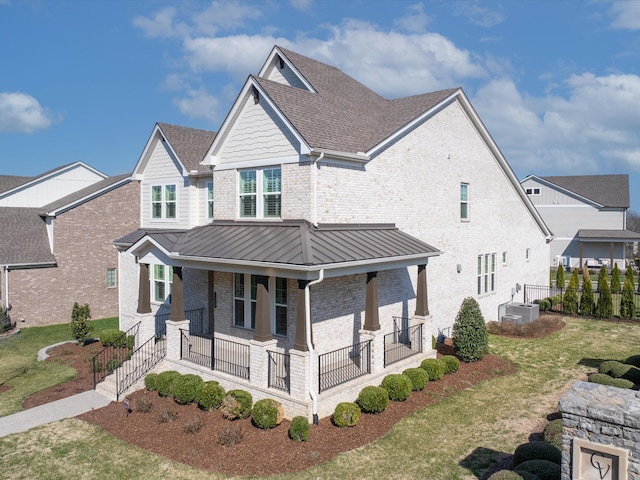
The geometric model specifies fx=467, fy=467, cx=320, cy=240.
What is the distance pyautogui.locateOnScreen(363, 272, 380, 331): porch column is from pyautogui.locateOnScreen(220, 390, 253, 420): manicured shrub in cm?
369

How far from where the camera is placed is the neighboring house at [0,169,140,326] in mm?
23594

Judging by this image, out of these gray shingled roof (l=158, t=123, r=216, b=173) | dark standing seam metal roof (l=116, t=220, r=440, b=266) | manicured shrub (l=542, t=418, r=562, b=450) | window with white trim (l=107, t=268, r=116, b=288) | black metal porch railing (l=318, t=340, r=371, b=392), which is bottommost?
manicured shrub (l=542, t=418, r=562, b=450)

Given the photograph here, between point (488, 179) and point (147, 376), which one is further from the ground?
point (488, 179)

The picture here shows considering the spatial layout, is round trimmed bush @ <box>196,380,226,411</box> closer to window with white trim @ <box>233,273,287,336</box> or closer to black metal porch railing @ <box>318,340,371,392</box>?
window with white trim @ <box>233,273,287,336</box>

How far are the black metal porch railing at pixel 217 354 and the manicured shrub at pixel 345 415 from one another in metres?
Answer: 2.78

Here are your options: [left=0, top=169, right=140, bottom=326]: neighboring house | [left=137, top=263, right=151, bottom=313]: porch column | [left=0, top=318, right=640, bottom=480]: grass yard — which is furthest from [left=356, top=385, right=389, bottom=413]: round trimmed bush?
[left=0, top=169, right=140, bottom=326]: neighboring house

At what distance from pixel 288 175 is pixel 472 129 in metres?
10.5

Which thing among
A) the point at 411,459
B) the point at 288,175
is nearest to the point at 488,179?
the point at 288,175

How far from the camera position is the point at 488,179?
2186cm

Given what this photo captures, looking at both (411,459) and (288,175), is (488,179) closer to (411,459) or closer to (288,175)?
(288,175)

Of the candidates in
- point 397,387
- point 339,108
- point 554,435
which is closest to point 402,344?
point 397,387

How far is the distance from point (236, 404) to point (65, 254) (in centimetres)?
1839

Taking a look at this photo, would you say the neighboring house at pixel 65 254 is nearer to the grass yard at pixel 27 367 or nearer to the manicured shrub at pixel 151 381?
the grass yard at pixel 27 367

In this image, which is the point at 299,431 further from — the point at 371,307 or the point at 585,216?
the point at 585,216
